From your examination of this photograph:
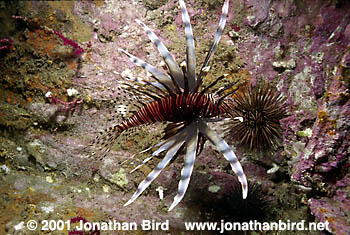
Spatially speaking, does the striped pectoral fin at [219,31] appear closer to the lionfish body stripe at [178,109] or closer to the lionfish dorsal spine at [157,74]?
the lionfish body stripe at [178,109]

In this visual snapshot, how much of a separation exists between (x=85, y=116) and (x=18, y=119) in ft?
3.92

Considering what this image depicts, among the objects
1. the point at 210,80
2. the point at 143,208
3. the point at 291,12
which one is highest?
the point at 291,12

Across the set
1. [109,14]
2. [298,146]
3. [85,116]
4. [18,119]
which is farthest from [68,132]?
[298,146]

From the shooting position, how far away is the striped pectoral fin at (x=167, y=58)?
8.43ft

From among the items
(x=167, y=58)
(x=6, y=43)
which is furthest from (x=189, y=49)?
(x=6, y=43)

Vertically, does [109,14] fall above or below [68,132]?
above

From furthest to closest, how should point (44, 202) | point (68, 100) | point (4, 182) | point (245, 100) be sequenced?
point (68, 100) < point (4, 182) < point (44, 202) < point (245, 100)

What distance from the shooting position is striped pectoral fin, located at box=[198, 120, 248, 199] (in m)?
2.15

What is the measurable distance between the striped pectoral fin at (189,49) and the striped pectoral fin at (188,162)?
1.83 feet

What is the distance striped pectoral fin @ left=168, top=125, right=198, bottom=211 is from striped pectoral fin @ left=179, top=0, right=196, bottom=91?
1.83ft

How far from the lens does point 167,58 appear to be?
8.59ft

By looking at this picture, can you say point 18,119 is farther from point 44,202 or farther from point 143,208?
point 143,208

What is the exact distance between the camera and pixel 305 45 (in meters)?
3.42

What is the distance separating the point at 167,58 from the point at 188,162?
118 cm
